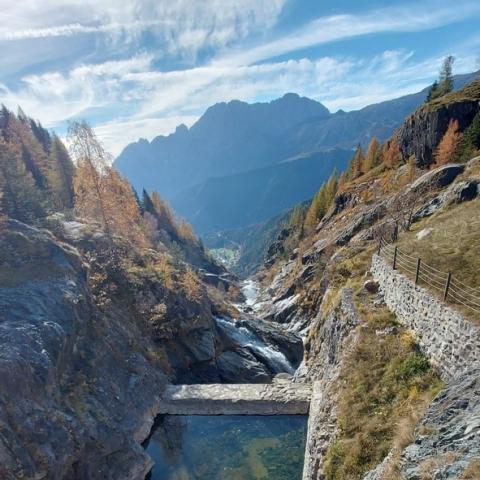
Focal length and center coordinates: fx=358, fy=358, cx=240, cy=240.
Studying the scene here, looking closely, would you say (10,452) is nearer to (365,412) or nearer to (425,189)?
(365,412)

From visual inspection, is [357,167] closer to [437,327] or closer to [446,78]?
[446,78]

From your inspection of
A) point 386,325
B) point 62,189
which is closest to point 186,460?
point 386,325

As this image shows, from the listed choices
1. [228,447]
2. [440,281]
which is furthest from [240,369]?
[440,281]

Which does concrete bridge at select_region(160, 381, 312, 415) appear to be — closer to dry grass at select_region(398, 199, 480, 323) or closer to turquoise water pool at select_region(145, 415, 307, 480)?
turquoise water pool at select_region(145, 415, 307, 480)

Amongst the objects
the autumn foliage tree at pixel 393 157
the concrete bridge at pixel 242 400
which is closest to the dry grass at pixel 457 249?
the concrete bridge at pixel 242 400

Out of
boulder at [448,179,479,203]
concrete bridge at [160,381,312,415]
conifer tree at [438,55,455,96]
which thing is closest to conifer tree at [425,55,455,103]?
conifer tree at [438,55,455,96]

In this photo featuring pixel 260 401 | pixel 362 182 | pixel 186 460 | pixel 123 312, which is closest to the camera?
pixel 186 460
